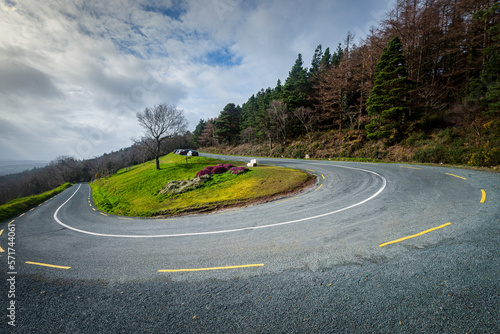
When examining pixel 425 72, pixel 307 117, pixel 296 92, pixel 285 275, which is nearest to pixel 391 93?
pixel 425 72

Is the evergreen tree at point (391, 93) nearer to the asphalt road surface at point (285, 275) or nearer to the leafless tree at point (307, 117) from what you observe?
the leafless tree at point (307, 117)

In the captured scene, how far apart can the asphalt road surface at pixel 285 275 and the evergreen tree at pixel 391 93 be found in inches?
655

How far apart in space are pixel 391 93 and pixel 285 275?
26.0 m

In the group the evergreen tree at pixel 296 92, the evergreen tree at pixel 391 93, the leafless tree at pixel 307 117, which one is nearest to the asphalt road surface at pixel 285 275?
the evergreen tree at pixel 391 93

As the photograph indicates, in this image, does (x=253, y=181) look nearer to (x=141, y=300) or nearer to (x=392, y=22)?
(x=141, y=300)

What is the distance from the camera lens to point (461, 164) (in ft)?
46.4

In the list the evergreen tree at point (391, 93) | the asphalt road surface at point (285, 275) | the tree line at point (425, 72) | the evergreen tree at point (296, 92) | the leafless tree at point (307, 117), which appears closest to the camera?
the asphalt road surface at point (285, 275)

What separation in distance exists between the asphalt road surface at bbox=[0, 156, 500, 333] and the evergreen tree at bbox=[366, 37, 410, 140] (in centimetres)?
1664

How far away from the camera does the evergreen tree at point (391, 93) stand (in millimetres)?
20141

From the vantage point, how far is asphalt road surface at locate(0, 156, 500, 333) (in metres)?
3.04

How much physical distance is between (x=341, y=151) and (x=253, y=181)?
18.9 m

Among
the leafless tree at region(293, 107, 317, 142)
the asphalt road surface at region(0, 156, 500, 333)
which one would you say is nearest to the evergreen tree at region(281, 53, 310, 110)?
the leafless tree at region(293, 107, 317, 142)

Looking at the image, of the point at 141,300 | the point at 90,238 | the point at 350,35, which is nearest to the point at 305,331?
the point at 141,300

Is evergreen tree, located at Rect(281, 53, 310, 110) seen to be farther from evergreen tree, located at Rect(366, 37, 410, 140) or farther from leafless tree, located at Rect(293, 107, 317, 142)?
evergreen tree, located at Rect(366, 37, 410, 140)
